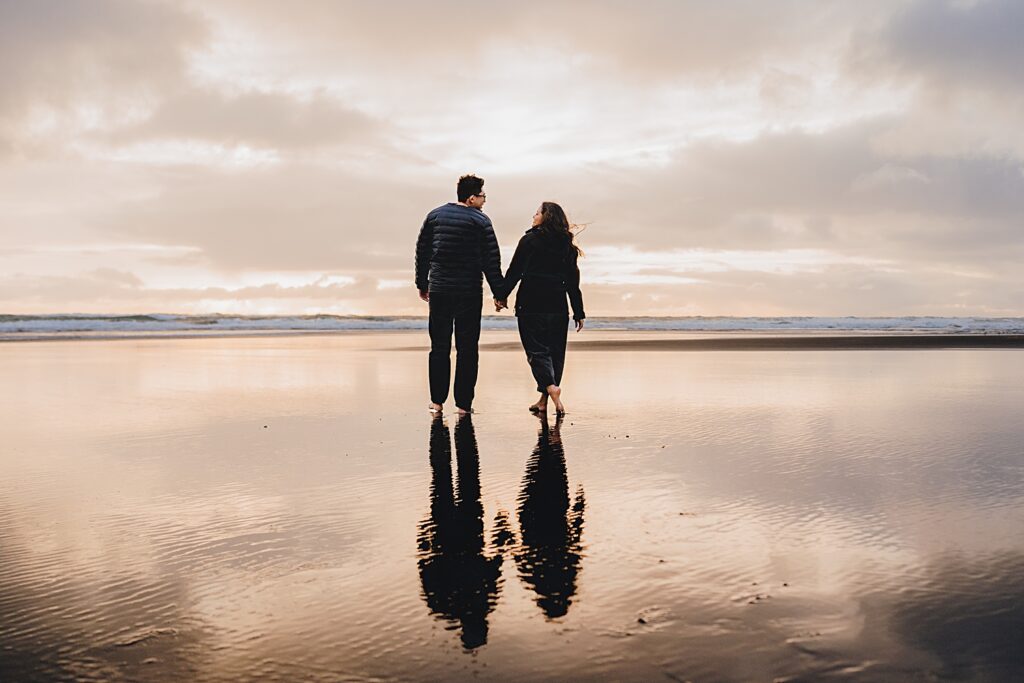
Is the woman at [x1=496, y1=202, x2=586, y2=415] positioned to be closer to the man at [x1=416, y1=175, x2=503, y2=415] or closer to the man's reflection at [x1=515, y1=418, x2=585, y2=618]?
the man at [x1=416, y1=175, x2=503, y2=415]

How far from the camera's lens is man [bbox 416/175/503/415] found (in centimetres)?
860

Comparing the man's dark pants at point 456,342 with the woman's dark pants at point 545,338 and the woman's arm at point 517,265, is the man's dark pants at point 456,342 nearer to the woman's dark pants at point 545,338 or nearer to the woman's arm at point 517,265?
the woman's arm at point 517,265

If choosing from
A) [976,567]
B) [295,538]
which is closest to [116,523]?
[295,538]

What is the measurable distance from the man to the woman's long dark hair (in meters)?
0.61

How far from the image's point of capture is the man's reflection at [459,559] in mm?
2846

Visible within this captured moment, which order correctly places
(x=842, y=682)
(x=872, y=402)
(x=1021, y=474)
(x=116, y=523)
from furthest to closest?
(x=872, y=402) < (x=1021, y=474) < (x=116, y=523) < (x=842, y=682)

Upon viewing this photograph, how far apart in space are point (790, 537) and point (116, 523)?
3.08 metres

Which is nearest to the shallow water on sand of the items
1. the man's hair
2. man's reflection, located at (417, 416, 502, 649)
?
man's reflection, located at (417, 416, 502, 649)

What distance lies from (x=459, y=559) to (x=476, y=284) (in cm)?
545

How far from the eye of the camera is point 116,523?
162 inches

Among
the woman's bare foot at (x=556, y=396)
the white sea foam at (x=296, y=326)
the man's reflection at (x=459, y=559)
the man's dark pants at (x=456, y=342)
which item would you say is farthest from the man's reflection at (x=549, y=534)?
the white sea foam at (x=296, y=326)

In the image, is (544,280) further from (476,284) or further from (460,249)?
(460,249)

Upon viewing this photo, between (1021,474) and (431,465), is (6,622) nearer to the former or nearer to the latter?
(431,465)

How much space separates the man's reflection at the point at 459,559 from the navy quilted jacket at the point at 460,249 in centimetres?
332
